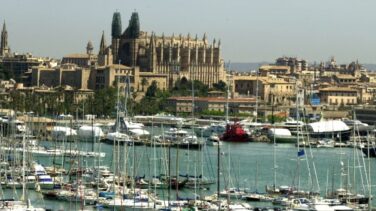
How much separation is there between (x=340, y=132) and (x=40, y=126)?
13083 mm

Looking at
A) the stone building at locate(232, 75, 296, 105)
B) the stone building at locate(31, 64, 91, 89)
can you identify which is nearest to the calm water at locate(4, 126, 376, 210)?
the stone building at locate(31, 64, 91, 89)

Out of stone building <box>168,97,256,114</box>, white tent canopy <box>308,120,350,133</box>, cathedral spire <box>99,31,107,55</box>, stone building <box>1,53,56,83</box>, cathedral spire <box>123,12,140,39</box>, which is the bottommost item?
white tent canopy <box>308,120,350,133</box>

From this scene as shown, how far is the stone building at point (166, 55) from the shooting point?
88.6 metres

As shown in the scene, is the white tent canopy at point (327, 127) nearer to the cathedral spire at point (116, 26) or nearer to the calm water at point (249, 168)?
the calm water at point (249, 168)

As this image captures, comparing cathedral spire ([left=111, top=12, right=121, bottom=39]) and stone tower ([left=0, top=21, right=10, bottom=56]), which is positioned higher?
cathedral spire ([left=111, top=12, right=121, bottom=39])

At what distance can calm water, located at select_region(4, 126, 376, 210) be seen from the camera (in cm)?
3033

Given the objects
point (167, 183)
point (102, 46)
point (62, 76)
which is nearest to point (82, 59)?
point (102, 46)

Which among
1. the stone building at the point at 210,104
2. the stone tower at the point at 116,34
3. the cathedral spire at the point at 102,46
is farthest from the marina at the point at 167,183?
the cathedral spire at the point at 102,46

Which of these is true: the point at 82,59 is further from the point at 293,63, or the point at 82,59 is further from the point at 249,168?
the point at 249,168

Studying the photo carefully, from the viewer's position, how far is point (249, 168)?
39875 mm

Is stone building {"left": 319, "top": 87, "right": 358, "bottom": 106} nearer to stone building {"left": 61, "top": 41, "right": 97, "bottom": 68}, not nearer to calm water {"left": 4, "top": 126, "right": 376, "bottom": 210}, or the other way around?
stone building {"left": 61, "top": 41, "right": 97, "bottom": 68}

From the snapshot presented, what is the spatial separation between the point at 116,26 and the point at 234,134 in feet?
119

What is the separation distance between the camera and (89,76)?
3339 inches

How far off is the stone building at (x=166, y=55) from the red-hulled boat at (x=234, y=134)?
1180 inches
